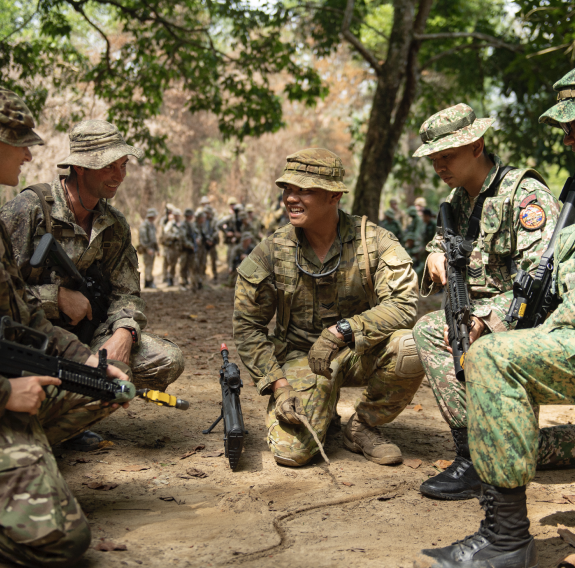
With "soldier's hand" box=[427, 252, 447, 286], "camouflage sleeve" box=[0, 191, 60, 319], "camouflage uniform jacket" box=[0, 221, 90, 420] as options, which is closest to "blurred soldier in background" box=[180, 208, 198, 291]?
"camouflage sleeve" box=[0, 191, 60, 319]

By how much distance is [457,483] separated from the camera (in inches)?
135

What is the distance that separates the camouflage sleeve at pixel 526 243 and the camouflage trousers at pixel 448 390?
0.87 feet

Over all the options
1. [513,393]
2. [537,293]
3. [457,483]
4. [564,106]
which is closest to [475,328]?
[537,293]

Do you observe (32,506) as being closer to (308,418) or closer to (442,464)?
(308,418)

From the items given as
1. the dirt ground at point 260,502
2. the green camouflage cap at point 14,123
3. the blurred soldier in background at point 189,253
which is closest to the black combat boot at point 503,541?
the dirt ground at point 260,502

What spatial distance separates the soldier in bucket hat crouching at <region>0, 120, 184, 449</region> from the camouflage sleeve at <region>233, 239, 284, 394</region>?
46 centimetres

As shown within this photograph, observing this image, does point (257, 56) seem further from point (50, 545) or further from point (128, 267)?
point (50, 545)

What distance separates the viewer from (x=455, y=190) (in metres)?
4.19

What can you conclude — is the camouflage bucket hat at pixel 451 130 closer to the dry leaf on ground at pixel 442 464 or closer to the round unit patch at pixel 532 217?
the round unit patch at pixel 532 217

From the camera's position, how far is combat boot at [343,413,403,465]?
3.89 meters

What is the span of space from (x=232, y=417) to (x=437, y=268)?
5.28 ft

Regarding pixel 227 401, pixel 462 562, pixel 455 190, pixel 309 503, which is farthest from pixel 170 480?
pixel 455 190

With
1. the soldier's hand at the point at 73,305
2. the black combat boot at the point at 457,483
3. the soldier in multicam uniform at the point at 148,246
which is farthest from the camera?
the soldier in multicam uniform at the point at 148,246

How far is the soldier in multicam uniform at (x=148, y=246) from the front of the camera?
16688 millimetres
